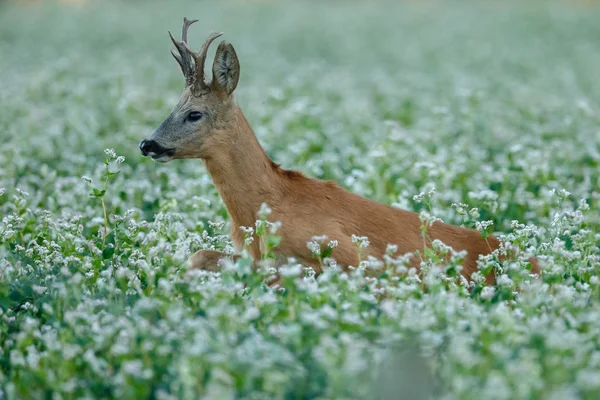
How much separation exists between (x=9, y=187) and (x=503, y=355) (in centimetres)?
447

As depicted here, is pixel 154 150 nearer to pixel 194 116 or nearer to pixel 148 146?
pixel 148 146

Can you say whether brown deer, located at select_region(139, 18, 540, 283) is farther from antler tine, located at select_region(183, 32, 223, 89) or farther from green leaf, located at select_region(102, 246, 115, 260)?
green leaf, located at select_region(102, 246, 115, 260)

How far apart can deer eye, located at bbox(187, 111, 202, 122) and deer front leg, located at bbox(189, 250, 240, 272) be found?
2.45 ft

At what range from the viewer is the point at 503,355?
3.46 m

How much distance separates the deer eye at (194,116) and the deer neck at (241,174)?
0.17 meters

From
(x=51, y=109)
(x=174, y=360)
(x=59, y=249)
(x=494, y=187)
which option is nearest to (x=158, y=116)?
(x=51, y=109)

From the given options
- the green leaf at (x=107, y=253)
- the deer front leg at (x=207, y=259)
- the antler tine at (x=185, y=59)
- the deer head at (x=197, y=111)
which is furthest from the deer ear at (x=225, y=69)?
the green leaf at (x=107, y=253)

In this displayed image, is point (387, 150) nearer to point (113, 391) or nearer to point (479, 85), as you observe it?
point (113, 391)

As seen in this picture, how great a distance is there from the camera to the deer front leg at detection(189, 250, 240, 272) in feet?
17.3

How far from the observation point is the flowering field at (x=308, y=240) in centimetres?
354

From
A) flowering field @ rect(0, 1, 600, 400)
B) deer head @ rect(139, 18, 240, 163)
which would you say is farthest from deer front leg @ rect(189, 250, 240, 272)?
deer head @ rect(139, 18, 240, 163)

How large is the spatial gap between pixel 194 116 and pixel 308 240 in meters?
0.98

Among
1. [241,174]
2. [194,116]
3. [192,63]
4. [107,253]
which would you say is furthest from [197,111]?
[107,253]

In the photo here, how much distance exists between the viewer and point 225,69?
18.2ft
